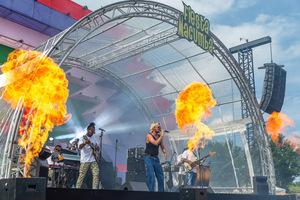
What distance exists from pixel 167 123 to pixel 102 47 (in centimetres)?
662

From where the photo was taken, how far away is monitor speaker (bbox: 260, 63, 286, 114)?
14.7m

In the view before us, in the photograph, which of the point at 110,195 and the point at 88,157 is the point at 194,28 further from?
the point at 110,195

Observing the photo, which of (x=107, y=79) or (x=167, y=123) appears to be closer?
(x=107, y=79)

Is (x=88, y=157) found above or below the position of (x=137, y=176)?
above

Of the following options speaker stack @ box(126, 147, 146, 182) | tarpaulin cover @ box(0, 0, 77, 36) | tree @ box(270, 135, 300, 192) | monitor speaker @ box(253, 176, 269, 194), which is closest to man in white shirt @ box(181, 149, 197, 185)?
speaker stack @ box(126, 147, 146, 182)

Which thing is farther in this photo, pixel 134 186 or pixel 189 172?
pixel 189 172

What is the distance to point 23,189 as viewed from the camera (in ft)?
8.80

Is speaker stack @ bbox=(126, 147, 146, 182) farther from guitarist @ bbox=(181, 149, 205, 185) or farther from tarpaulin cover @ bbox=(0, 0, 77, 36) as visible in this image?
tarpaulin cover @ bbox=(0, 0, 77, 36)

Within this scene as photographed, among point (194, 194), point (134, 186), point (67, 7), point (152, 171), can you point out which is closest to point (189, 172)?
point (152, 171)

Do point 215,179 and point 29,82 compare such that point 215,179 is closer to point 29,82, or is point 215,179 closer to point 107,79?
point 107,79

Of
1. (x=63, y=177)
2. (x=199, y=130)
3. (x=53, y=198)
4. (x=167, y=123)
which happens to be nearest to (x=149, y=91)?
(x=167, y=123)

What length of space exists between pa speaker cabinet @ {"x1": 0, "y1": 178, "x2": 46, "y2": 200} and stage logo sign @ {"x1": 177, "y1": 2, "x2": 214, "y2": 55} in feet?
32.1

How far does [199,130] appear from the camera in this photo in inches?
630

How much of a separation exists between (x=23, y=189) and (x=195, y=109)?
423 inches
